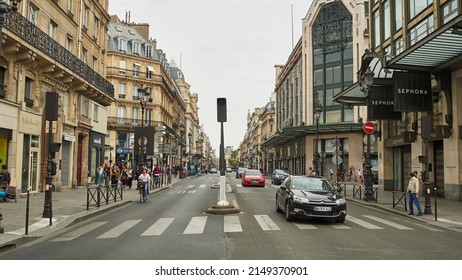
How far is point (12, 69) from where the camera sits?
18797 mm

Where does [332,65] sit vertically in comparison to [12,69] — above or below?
above

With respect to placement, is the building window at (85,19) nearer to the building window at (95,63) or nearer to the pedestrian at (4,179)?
the building window at (95,63)

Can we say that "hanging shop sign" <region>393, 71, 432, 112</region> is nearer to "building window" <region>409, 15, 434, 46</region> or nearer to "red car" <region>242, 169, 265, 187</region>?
"building window" <region>409, 15, 434, 46</region>

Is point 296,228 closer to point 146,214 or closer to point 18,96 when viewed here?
point 146,214

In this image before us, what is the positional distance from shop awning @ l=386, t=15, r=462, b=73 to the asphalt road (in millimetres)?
7692

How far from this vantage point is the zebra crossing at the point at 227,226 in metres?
10.2

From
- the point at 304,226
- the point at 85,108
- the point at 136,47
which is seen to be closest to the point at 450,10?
the point at 304,226

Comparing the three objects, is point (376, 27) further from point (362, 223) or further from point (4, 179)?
point (4, 179)

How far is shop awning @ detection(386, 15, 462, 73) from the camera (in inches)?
610

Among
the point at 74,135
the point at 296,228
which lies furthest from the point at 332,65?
the point at 296,228

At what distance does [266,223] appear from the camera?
39.0 feet

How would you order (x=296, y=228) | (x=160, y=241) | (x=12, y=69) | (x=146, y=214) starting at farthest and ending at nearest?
1. (x=12, y=69)
2. (x=146, y=214)
3. (x=296, y=228)
4. (x=160, y=241)

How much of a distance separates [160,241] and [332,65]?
4945 cm
